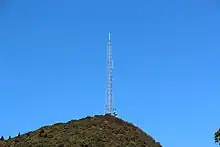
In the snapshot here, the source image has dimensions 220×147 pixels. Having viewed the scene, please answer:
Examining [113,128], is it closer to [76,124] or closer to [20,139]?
[76,124]

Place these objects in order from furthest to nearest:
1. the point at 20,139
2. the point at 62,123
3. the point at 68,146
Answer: the point at 62,123 < the point at 20,139 < the point at 68,146

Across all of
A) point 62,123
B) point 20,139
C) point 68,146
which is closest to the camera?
point 68,146

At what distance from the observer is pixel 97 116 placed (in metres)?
90.4

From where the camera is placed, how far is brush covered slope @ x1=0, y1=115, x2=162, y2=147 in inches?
3078

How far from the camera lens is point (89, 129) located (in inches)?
3295

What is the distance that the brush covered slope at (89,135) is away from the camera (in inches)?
3078

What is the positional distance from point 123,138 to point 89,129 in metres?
5.68

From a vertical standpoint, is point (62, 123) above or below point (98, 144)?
above

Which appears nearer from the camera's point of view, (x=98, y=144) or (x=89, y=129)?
(x=98, y=144)

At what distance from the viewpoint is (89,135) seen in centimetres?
8081

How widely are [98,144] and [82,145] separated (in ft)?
9.68

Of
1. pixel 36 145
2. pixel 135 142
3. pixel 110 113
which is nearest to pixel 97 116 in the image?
pixel 110 113

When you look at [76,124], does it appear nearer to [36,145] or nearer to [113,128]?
[113,128]

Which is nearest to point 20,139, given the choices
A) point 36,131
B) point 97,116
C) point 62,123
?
point 36,131
